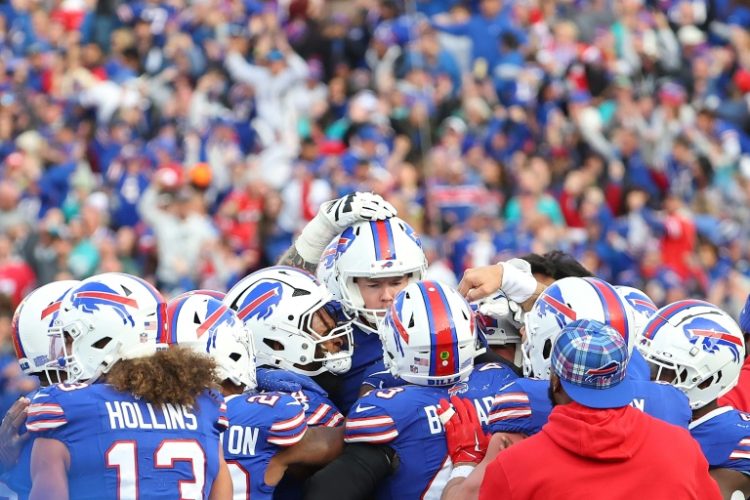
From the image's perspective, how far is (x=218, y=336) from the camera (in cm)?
529

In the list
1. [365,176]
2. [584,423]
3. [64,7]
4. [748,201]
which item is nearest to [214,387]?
[584,423]

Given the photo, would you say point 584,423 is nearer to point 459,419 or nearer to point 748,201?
point 459,419

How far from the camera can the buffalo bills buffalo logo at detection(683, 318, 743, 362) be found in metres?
5.29

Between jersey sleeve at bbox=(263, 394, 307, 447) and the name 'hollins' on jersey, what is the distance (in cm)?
42

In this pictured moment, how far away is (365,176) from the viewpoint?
15922 millimetres

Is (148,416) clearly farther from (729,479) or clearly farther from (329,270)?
(729,479)

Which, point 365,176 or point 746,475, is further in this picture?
point 365,176

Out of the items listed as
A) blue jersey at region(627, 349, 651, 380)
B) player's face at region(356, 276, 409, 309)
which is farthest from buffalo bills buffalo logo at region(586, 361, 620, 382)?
player's face at region(356, 276, 409, 309)

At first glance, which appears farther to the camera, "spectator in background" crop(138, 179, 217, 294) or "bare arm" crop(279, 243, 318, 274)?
"spectator in background" crop(138, 179, 217, 294)

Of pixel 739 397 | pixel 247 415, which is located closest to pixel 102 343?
pixel 247 415

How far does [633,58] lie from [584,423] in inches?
588

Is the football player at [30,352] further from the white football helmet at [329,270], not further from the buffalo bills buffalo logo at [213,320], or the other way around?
the white football helmet at [329,270]

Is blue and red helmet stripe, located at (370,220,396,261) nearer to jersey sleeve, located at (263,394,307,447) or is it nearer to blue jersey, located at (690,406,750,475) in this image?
jersey sleeve, located at (263,394,307,447)

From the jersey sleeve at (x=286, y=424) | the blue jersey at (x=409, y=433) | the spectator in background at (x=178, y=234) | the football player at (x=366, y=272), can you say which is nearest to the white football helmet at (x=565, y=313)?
the blue jersey at (x=409, y=433)
